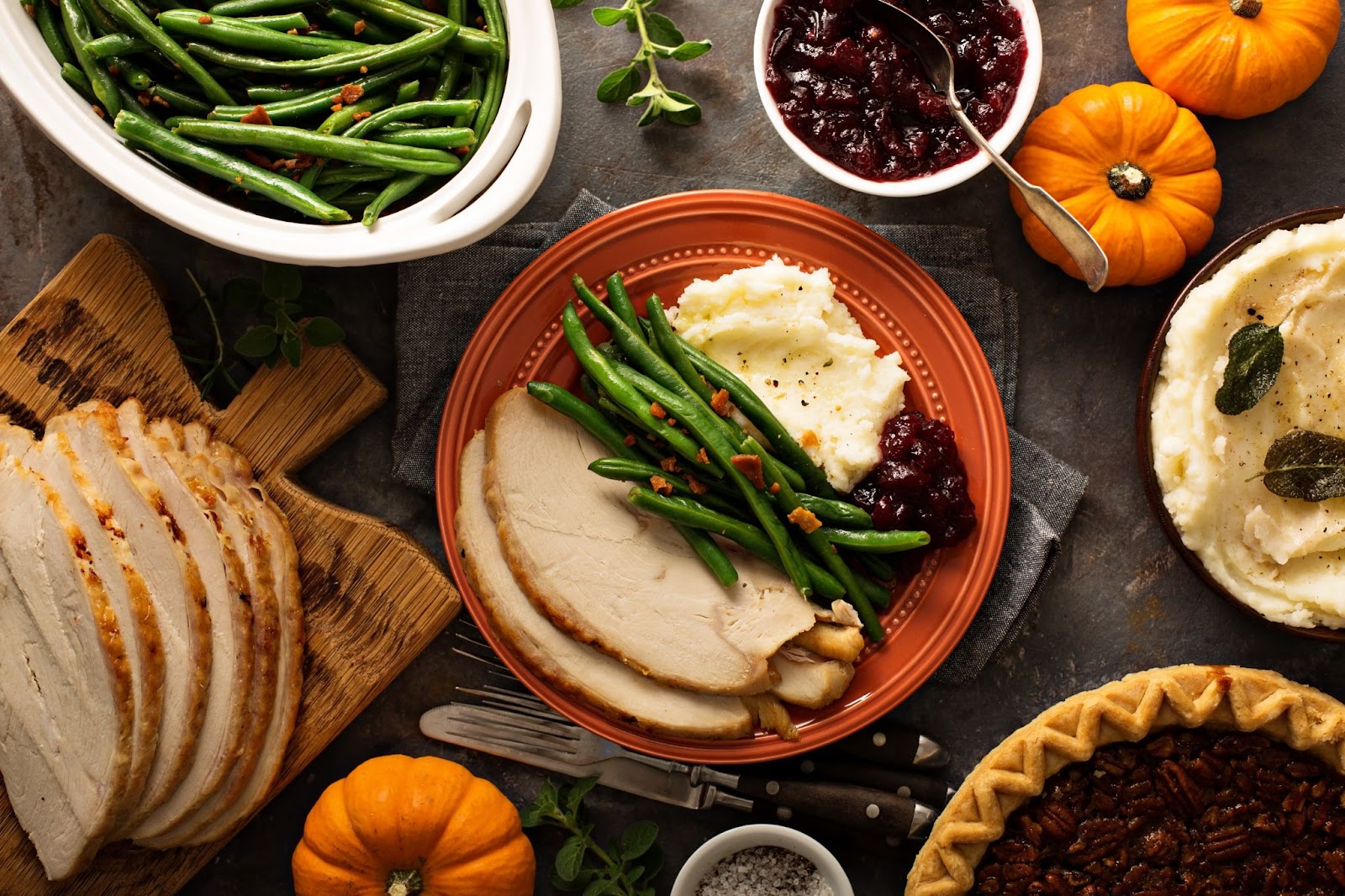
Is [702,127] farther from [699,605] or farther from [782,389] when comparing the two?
[699,605]

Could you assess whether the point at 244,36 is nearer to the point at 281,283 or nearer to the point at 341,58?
the point at 341,58

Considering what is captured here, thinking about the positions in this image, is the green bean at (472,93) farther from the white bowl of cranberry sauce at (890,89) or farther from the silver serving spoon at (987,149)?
the silver serving spoon at (987,149)

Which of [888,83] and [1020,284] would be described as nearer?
[888,83]

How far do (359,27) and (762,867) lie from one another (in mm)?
3543

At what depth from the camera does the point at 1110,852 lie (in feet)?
12.2

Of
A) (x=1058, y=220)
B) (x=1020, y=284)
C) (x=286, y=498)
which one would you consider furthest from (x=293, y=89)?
(x=1020, y=284)

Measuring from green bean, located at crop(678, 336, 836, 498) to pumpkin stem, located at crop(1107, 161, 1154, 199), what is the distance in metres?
1.56

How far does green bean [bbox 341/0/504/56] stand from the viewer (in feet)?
11.4

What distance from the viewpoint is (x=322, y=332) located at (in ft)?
12.6

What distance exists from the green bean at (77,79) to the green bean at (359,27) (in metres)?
0.85

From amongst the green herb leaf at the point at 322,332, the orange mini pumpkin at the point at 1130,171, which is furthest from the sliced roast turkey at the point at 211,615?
the orange mini pumpkin at the point at 1130,171

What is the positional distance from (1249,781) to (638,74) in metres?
3.65

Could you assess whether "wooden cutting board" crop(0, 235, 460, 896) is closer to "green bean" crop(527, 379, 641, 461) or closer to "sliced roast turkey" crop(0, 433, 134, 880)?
"sliced roast turkey" crop(0, 433, 134, 880)

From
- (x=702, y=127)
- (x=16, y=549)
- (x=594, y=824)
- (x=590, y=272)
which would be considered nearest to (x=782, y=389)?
(x=590, y=272)
